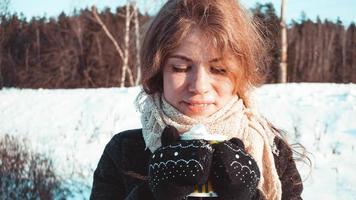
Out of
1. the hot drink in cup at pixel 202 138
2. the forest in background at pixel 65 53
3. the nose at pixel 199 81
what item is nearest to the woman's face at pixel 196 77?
the nose at pixel 199 81

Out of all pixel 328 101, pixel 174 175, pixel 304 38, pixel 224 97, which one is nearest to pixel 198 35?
pixel 224 97

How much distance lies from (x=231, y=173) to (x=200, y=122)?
0.32 m

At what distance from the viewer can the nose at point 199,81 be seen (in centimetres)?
143

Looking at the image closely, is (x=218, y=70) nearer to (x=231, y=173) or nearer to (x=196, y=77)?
(x=196, y=77)

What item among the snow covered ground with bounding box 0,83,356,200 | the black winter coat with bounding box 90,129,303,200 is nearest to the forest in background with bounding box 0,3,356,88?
the snow covered ground with bounding box 0,83,356,200

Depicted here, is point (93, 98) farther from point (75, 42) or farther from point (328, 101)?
point (75, 42)

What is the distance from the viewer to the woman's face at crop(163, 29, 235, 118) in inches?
56.7

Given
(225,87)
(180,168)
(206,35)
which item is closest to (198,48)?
(206,35)

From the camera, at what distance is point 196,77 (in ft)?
4.71

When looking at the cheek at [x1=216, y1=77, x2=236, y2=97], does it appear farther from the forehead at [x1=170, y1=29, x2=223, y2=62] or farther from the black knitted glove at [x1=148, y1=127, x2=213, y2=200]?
the black knitted glove at [x1=148, y1=127, x2=213, y2=200]

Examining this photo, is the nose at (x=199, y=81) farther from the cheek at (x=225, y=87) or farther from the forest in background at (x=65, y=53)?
the forest in background at (x=65, y=53)

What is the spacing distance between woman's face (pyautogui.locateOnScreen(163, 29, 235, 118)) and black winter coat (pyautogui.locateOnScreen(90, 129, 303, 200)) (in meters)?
0.29

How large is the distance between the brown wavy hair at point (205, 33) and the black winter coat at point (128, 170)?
212 mm

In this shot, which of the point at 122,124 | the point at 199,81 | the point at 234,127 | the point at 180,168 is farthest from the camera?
the point at 122,124
